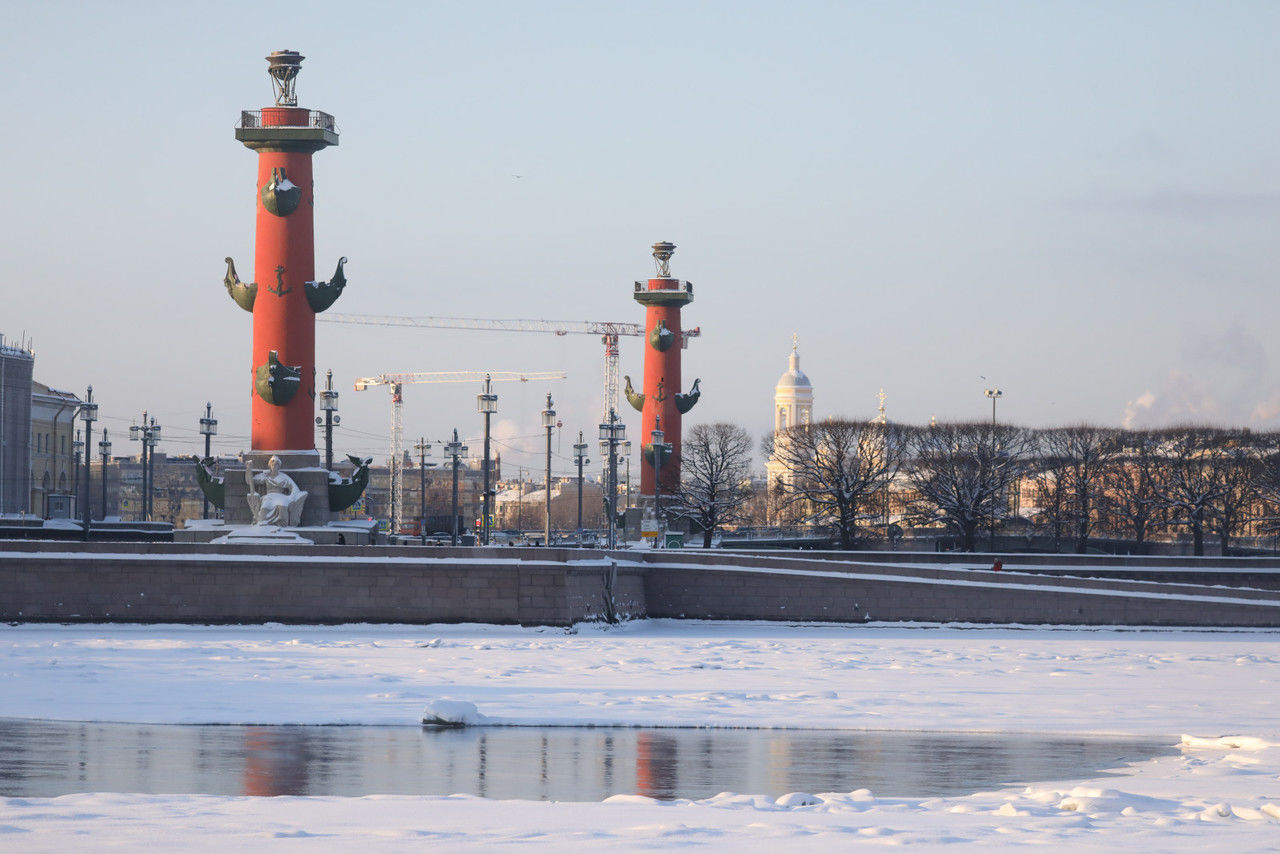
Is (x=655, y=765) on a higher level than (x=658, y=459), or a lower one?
lower

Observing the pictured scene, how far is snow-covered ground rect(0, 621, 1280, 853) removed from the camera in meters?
11.7

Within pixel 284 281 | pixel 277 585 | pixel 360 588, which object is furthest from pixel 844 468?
pixel 277 585

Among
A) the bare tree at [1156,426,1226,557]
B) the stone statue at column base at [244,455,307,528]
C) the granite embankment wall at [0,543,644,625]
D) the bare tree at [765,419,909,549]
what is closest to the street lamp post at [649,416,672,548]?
the bare tree at [765,419,909,549]

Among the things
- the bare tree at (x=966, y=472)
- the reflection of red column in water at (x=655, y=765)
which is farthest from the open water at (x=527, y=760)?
the bare tree at (x=966, y=472)

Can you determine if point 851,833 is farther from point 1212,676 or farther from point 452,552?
point 452,552

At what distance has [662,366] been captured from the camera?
64.4 metres

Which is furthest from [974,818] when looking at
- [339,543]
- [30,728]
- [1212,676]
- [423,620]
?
[339,543]

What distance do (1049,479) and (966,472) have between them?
25.5 feet

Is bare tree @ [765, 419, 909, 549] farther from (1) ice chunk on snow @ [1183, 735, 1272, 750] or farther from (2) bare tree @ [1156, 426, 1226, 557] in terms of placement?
(1) ice chunk on snow @ [1183, 735, 1272, 750]

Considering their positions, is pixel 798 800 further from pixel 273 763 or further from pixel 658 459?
pixel 658 459

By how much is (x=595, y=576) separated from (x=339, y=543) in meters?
6.92

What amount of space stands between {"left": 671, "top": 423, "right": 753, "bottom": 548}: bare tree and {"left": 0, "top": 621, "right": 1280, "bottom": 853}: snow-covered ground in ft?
107

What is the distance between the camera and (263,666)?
960 inches

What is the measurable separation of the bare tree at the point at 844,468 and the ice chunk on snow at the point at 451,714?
44.8m
